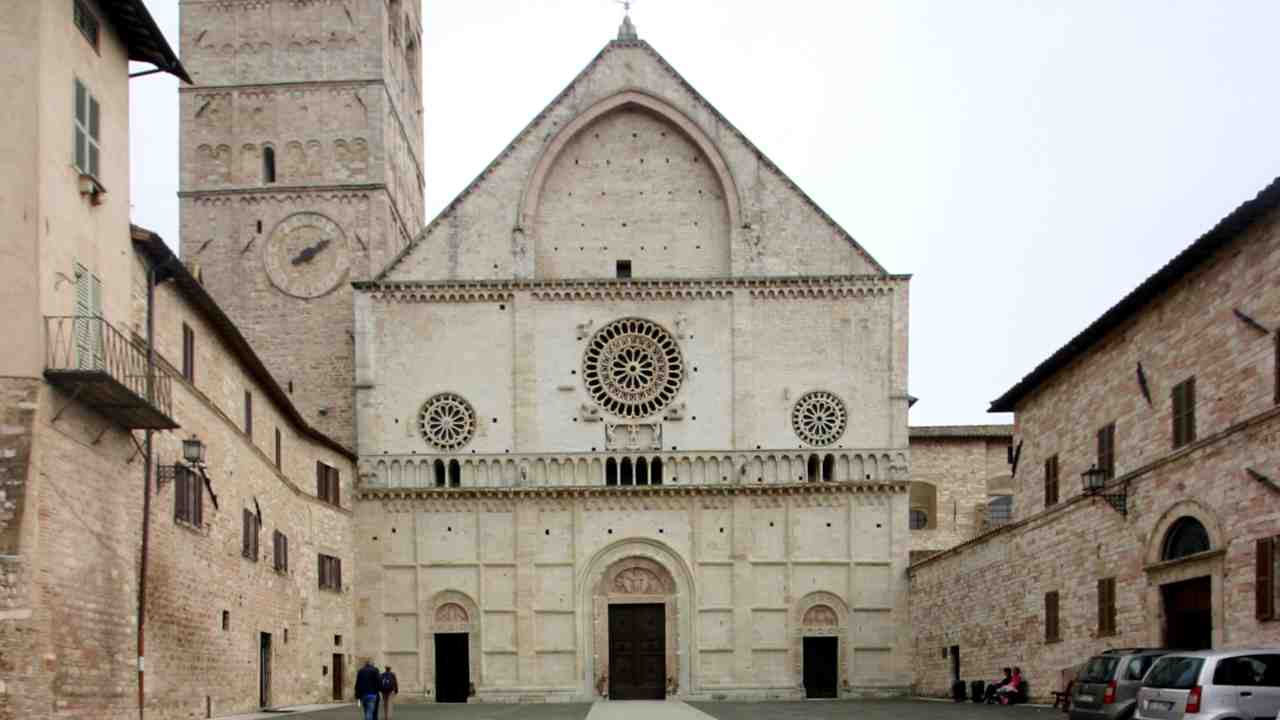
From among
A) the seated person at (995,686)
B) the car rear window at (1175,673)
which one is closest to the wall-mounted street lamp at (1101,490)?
the seated person at (995,686)

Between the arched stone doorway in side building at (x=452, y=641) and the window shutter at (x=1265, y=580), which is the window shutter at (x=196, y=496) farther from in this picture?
the window shutter at (x=1265, y=580)

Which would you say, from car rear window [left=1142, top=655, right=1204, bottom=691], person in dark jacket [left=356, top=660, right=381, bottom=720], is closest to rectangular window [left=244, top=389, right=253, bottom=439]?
person in dark jacket [left=356, top=660, right=381, bottom=720]

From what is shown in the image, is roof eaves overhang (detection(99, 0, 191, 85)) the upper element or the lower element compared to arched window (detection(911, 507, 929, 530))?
upper

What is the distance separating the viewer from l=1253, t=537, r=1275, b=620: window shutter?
24219mm

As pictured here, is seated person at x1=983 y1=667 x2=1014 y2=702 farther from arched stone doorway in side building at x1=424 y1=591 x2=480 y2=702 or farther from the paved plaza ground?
arched stone doorway in side building at x1=424 y1=591 x2=480 y2=702

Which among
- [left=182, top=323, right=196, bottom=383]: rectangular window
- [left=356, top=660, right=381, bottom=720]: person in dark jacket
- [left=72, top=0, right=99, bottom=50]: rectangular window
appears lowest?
[left=356, top=660, right=381, bottom=720]: person in dark jacket

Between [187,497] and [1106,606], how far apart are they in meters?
18.3

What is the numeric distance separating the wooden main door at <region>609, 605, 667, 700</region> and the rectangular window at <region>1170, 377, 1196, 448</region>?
23071 millimetres

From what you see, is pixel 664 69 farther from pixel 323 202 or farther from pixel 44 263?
pixel 44 263

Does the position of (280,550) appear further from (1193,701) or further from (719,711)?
(1193,701)

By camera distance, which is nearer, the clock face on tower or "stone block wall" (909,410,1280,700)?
"stone block wall" (909,410,1280,700)

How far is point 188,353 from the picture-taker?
3092 centimetres

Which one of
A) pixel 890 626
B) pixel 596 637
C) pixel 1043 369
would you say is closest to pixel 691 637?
pixel 596 637

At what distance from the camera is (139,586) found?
26672 mm
